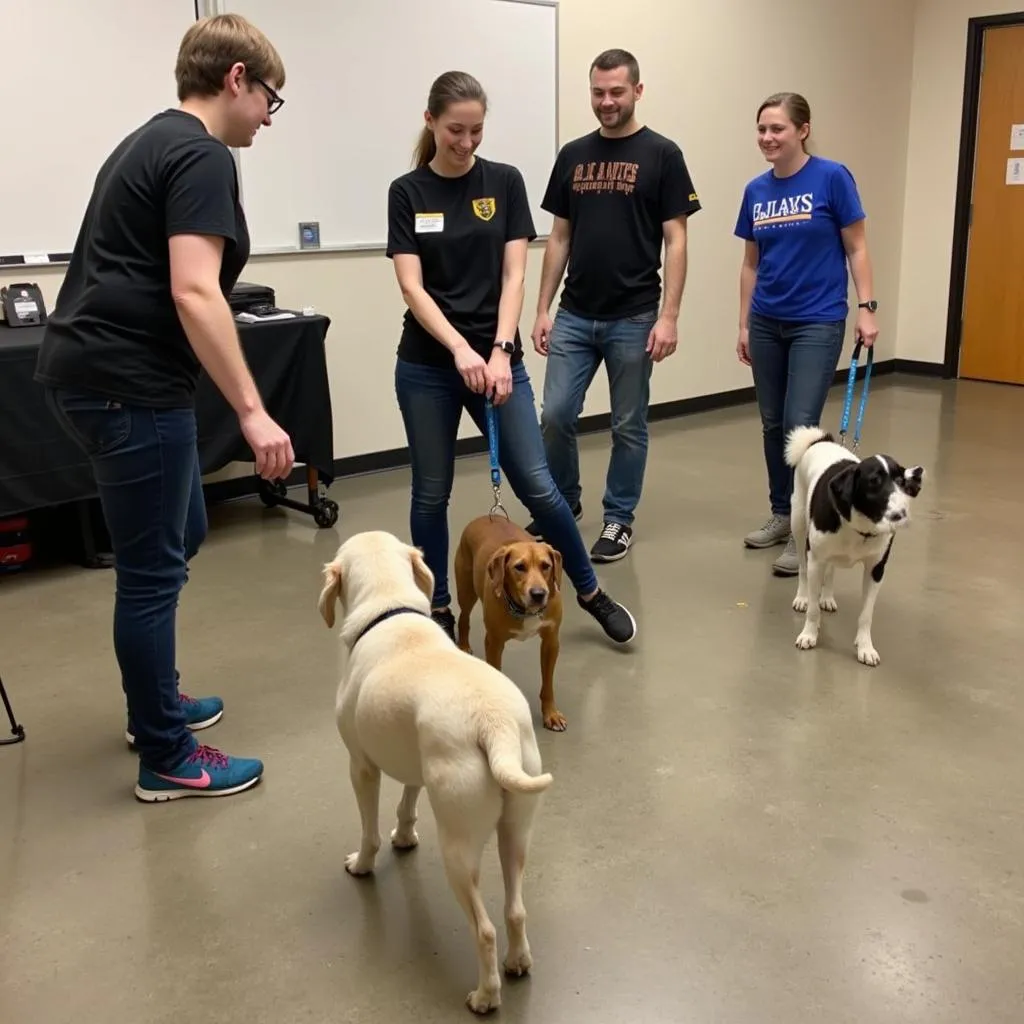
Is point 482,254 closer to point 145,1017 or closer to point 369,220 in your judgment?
point 145,1017

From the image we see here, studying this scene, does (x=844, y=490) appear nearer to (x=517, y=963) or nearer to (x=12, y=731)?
(x=517, y=963)

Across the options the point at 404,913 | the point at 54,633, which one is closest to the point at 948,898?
the point at 404,913

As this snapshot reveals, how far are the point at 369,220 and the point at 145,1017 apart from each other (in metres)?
3.74

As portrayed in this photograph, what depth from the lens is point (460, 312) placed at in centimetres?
269

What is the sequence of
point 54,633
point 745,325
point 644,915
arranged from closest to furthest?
point 644,915 < point 54,633 < point 745,325

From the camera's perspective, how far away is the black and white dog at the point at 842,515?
2684 mm

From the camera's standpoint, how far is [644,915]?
72.1 inches

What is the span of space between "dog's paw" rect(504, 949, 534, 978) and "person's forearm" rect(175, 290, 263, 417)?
1.04 metres

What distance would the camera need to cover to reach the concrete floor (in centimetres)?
167

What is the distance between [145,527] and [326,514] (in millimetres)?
2138

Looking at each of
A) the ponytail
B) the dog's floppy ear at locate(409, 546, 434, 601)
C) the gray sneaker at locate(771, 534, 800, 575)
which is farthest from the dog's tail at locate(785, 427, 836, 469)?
the dog's floppy ear at locate(409, 546, 434, 601)

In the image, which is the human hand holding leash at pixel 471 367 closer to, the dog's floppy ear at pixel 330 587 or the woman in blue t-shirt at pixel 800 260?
the dog's floppy ear at pixel 330 587

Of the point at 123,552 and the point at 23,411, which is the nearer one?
the point at 123,552

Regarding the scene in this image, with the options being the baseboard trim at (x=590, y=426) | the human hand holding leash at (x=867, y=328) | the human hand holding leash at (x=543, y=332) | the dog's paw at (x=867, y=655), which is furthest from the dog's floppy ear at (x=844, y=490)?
the baseboard trim at (x=590, y=426)
